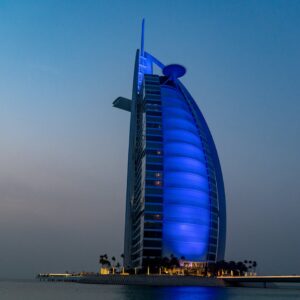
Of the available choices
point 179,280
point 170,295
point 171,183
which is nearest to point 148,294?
point 170,295

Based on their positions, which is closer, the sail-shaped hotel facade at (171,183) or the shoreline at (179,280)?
the shoreline at (179,280)

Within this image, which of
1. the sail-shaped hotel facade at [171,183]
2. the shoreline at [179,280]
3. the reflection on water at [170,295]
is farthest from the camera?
the sail-shaped hotel facade at [171,183]

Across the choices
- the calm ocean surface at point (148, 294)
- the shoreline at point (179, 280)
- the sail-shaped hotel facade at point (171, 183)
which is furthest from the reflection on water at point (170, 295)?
the sail-shaped hotel facade at point (171, 183)

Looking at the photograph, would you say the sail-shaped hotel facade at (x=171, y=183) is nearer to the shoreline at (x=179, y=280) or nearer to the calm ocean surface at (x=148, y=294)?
the shoreline at (x=179, y=280)

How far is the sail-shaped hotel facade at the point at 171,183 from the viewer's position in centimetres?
14062

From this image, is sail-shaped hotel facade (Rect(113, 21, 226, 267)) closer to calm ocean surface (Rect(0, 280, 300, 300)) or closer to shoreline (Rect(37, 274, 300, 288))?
shoreline (Rect(37, 274, 300, 288))

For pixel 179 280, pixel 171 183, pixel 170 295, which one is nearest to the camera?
pixel 170 295

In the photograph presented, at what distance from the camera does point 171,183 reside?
142500mm

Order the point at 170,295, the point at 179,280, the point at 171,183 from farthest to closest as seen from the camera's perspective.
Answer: the point at 171,183 → the point at 179,280 → the point at 170,295

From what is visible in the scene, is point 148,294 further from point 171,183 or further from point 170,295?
Answer: point 171,183

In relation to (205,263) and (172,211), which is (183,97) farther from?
(205,263)

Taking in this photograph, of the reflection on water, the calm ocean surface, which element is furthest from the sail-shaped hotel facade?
the reflection on water

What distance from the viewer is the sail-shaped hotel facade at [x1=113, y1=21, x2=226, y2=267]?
141 meters

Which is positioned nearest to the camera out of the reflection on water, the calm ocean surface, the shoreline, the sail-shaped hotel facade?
the reflection on water
